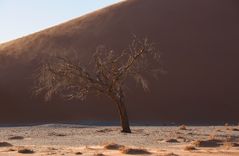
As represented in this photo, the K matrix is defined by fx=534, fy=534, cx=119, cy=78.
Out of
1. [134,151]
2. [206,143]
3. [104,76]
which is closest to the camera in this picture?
[134,151]

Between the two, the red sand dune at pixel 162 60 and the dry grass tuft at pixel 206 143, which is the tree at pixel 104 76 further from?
the red sand dune at pixel 162 60

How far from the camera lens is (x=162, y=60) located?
178 feet

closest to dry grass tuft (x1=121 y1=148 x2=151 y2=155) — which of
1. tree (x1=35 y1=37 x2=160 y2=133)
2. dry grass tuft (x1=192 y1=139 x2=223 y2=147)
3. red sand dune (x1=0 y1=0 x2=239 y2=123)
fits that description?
dry grass tuft (x1=192 y1=139 x2=223 y2=147)

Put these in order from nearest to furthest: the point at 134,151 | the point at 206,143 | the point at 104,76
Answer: the point at 134,151
the point at 206,143
the point at 104,76

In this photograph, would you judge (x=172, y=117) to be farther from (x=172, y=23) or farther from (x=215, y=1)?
(x=215, y=1)

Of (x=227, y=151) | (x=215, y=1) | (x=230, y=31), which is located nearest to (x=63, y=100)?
(x=230, y=31)

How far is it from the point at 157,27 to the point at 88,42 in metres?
7.89

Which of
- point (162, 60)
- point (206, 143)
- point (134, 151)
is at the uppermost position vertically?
point (162, 60)

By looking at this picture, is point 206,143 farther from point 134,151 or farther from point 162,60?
point 162,60

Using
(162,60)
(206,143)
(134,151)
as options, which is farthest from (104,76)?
(162,60)

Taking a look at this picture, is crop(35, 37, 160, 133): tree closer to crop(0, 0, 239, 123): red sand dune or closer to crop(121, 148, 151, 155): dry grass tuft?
crop(121, 148, 151, 155): dry grass tuft

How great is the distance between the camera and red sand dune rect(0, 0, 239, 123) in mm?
50056

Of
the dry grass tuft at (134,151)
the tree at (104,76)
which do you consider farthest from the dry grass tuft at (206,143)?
the tree at (104,76)

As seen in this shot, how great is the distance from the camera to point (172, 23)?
60.2 meters
